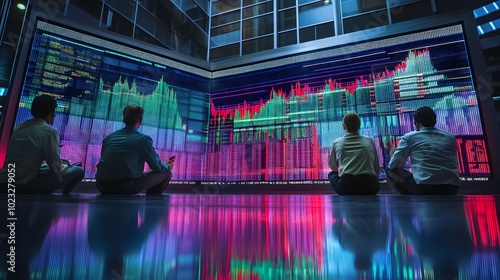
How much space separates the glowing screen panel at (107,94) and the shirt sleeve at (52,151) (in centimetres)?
98

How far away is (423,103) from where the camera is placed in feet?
8.54

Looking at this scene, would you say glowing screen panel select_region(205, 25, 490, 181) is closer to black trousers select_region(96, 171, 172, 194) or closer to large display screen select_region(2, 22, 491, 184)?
large display screen select_region(2, 22, 491, 184)

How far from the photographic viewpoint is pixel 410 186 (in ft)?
7.27

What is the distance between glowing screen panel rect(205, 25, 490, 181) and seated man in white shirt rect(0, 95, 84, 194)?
1.85 m

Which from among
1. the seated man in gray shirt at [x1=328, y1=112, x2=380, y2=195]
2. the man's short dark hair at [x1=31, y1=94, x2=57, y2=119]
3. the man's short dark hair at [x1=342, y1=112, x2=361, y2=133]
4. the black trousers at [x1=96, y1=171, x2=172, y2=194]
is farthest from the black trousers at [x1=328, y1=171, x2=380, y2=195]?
the man's short dark hair at [x1=31, y1=94, x2=57, y2=119]

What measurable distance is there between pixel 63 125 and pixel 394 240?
307 centimetres

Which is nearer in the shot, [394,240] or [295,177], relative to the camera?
[394,240]

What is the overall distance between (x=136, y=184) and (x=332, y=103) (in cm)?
221

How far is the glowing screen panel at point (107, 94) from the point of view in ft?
8.66

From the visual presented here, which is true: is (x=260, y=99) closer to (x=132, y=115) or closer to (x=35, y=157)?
(x=132, y=115)

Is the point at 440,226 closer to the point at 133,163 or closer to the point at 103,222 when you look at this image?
the point at 103,222

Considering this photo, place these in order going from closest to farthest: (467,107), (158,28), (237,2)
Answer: (467,107) < (158,28) < (237,2)

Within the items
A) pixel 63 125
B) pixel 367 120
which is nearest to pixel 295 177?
pixel 367 120

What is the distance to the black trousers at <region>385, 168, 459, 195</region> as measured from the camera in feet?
6.53
